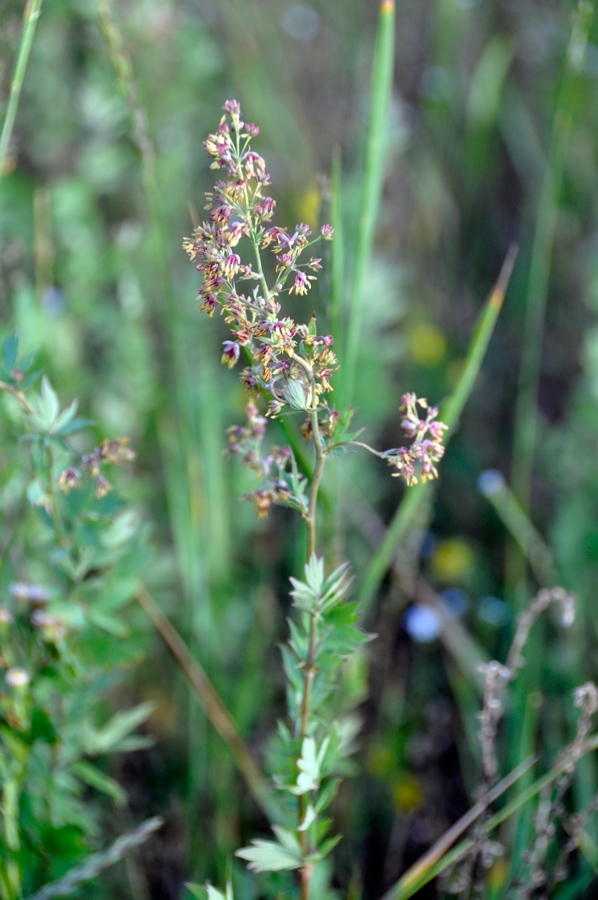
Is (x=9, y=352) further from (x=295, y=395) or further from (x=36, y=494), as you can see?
(x=295, y=395)

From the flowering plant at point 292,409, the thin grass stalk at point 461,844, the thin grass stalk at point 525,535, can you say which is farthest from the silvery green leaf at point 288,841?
the thin grass stalk at point 525,535

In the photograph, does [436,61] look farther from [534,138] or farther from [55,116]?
[55,116]

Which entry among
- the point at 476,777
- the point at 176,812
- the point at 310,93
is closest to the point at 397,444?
the point at 476,777

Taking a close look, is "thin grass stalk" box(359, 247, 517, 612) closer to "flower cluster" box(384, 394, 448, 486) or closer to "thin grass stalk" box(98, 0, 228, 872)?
"flower cluster" box(384, 394, 448, 486)

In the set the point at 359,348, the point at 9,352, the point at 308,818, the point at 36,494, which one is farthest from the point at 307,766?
the point at 359,348

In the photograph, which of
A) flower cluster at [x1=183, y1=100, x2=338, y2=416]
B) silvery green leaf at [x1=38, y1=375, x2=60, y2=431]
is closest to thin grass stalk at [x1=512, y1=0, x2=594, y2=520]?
flower cluster at [x1=183, y1=100, x2=338, y2=416]

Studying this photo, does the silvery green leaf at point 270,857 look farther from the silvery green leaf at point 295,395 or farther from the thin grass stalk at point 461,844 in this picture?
the silvery green leaf at point 295,395
